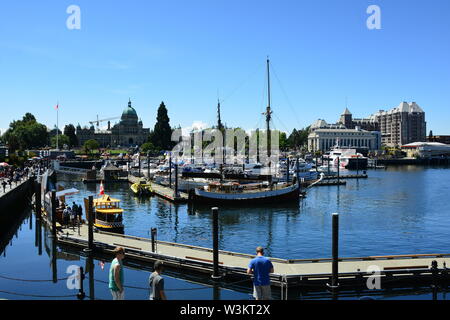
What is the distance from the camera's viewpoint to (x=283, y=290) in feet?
73.3

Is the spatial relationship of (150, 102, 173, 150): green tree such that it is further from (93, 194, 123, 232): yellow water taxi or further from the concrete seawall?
(93, 194, 123, 232): yellow water taxi

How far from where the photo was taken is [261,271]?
1427 cm

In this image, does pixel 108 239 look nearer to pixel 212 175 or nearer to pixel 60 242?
pixel 60 242

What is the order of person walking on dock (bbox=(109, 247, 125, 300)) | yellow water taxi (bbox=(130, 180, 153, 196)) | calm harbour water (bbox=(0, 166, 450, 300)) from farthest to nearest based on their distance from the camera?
yellow water taxi (bbox=(130, 180, 153, 196)) → calm harbour water (bbox=(0, 166, 450, 300)) → person walking on dock (bbox=(109, 247, 125, 300))

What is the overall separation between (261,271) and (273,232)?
2845cm

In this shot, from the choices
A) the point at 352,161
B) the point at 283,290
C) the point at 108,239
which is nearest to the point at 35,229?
the point at 108,239

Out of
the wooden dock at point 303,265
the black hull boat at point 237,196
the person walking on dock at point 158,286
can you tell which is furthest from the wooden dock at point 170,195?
the person walking on dock at point 158,286

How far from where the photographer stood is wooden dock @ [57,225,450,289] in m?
22.7

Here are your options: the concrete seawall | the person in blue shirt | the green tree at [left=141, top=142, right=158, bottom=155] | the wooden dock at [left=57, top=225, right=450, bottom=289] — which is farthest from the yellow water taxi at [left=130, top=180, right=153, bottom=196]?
the green tree at [left=141, top=142, right=158, bottom=155]

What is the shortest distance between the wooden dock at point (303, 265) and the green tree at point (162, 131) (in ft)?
491

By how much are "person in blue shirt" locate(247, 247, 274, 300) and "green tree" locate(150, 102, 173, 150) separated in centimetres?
16554

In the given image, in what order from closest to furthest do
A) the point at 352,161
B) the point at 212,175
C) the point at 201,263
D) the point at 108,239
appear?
the point at 201,263 → the point at 108,239 → the point at 212,175 → the point at 352,161
